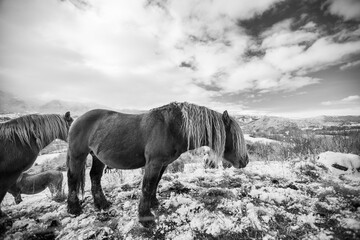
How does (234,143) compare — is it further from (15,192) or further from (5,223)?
(15,192)

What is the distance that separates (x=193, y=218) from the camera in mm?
2467

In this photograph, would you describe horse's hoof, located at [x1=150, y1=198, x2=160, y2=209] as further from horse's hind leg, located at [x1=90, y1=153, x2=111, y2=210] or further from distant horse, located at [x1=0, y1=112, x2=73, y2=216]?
distant horse, located at [x1=0, y1=112, x2=73, y2=216]

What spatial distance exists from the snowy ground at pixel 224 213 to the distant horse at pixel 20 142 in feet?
3.03

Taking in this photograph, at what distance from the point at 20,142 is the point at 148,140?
253cm

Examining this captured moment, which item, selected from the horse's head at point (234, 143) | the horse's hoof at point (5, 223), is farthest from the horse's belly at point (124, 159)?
the horse's hoof at point (5, 223)

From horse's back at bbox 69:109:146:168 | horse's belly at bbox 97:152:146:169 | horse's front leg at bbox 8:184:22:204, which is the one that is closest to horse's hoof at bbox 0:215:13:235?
horse's back at bbox 69:109:146:168

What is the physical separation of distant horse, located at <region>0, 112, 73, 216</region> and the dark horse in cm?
69

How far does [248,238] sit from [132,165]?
2.06 metres

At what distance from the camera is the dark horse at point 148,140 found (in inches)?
103

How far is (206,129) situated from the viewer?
3.01m

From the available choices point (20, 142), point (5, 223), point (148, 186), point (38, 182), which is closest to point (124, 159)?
point (148, 186)

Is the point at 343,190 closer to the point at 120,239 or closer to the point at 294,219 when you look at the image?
the point at 294,219

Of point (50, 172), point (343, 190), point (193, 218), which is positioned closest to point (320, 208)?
point (343, 190)

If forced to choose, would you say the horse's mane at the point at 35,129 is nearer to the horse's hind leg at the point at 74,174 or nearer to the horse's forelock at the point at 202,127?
the horse's hind leg at the point at 74,174
